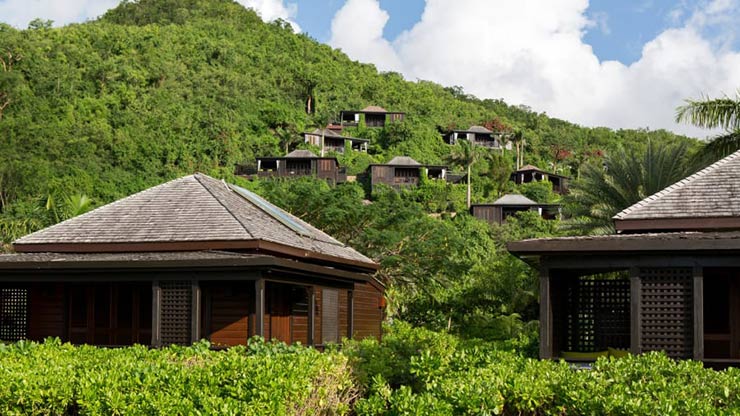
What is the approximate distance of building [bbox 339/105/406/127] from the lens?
10219 centimetres

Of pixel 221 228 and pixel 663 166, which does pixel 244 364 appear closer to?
pixel 221 228

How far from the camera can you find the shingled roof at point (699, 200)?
18.1 m

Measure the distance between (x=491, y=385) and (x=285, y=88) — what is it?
10489 centimetres

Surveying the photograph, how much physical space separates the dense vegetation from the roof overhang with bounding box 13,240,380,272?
27.9ft

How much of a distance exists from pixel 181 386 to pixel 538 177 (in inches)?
3197

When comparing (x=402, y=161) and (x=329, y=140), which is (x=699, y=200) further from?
(x=329, y=140)

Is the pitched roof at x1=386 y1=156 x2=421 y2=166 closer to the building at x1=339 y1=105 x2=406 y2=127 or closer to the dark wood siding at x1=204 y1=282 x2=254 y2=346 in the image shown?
the building at x1=339 y1=105 x2=406 y2=127

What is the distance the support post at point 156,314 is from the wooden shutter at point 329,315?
532 centimetres

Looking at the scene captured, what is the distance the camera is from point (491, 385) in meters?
10.2

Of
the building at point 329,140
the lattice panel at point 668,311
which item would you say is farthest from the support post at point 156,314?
the building at point 329,140

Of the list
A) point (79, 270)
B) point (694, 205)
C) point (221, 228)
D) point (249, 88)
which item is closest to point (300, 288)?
point (221, 228)

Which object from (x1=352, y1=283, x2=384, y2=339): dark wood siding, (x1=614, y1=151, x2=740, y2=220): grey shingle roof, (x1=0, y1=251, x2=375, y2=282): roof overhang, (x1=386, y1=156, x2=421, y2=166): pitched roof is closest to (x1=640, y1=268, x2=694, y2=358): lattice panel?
(x1=614, y1=151, x2=740, y2=220): grey shingle roof

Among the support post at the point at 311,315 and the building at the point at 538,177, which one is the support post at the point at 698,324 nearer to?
the support post at the point at 311,315

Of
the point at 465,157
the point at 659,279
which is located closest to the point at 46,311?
the point at 659,279
